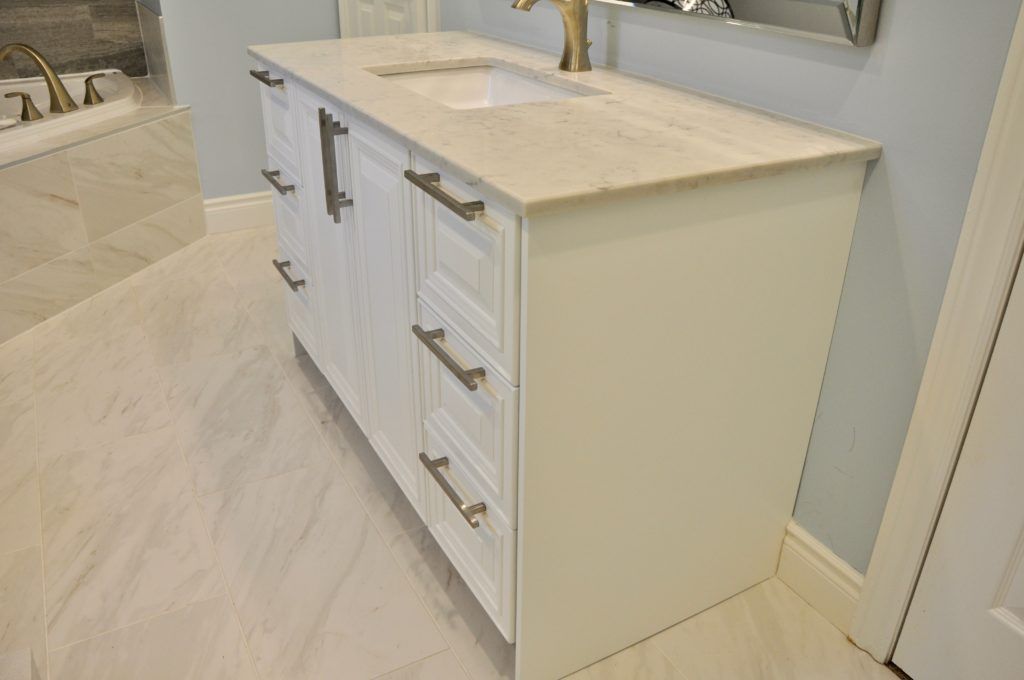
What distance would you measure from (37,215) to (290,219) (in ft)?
3.35

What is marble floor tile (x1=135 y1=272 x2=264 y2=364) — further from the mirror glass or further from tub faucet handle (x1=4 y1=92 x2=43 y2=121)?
the mirror glass

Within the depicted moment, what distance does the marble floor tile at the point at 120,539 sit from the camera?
5.49 feet

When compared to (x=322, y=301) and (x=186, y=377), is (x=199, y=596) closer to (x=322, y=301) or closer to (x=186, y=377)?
(x=322, y=301)

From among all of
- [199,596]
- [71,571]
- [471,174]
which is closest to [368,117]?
[471,174]

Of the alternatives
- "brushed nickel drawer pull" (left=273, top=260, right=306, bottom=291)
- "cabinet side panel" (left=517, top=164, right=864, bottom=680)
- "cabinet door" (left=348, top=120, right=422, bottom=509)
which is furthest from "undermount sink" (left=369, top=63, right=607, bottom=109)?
"cabinet side panel" (left=517, top=164, right=864, bottom=680)

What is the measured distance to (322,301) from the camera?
82.4 inches

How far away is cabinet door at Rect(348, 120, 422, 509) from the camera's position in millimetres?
1507

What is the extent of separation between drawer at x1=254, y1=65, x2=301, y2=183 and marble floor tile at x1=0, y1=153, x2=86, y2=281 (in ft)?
2.95

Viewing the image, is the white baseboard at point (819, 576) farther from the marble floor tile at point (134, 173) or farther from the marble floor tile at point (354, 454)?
the marble floor tile at point (134, 173)

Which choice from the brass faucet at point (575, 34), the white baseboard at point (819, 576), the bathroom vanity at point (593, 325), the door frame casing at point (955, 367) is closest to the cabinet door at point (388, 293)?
the bathroom vanity at point (593, 325)

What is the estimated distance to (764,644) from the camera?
5.24 feet

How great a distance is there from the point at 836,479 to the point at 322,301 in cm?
124

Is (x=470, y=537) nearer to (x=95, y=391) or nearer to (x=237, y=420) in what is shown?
(x=237, y=420)

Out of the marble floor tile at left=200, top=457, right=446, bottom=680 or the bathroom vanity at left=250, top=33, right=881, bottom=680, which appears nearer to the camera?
the bathroom vanity at left=250, top=33, right=881, bottom=680
